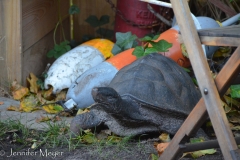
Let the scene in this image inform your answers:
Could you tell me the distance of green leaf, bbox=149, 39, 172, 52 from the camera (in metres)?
3.11

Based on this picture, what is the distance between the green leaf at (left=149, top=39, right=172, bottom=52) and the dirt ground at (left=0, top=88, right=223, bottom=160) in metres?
0.77

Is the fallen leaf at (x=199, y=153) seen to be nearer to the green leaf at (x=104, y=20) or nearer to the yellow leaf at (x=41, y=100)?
the yellow leaf at (x=41, y=100)

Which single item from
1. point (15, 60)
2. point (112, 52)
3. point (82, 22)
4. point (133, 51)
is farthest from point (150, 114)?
point (82, 22)

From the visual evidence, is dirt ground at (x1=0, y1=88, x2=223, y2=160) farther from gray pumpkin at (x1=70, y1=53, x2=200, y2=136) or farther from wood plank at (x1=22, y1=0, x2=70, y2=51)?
wood plank at (x1=22, y1=0, x2=70, y2=51)

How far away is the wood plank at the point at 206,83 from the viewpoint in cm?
179

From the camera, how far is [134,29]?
12.8 ft

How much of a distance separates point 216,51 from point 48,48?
1.40m

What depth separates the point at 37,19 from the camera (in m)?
3.65

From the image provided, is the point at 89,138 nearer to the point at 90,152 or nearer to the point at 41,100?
the point at 90,152

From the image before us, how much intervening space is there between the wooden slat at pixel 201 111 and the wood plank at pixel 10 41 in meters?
1.68

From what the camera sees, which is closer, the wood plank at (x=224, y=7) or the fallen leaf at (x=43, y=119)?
the fallen leaf at (x=43, y=119)

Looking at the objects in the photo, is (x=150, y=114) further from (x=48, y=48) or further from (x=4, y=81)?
(x=48, y=48)

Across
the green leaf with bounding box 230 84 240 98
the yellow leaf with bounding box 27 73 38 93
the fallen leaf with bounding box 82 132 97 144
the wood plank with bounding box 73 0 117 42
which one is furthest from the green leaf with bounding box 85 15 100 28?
the fallen leaf with bounding box 82 132 97 144

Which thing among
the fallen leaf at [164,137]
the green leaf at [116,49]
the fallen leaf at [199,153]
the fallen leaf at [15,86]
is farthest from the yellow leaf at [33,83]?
the fallen leaf at [199,153]
